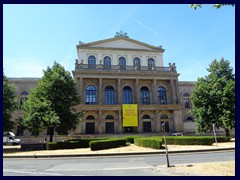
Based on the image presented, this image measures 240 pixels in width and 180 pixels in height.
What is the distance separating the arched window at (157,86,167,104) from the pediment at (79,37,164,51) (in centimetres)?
1049

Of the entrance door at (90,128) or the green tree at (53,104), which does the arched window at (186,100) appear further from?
the green tree at (53,104)

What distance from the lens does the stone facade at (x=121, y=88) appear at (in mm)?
42006

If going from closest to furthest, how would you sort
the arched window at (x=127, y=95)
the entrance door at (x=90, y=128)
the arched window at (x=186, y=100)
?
the entrance door at (x=90, y=128) → the arched window at (x=127, y=95) → the arched window at (x=186, y=100)

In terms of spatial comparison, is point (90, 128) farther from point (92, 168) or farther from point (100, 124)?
point (92, 168)

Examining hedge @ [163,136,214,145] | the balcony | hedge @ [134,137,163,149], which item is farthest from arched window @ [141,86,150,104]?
hedge @ [134,137,163,149]

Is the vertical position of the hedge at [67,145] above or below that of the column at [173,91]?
below

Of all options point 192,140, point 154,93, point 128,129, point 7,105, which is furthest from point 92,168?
point 154,93

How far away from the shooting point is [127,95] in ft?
149

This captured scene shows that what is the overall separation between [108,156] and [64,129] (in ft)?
37.6

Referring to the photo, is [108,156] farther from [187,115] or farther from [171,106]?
[187,115]

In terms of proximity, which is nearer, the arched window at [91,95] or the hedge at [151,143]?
the hedge at [151,143]

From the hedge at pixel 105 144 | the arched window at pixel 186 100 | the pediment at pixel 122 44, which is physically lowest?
the hedge at pixel 105 144

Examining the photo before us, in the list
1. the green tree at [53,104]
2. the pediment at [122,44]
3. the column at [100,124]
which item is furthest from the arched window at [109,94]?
the green tree at [53,104]
